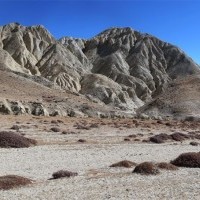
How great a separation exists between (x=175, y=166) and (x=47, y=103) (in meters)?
67.2

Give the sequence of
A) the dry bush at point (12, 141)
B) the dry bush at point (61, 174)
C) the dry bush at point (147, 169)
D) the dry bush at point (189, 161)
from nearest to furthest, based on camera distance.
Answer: the dry bush at point (61, 174) → the dry bush at point (147, 169) → the dry bush at point (189, 161) → the dry bush at point (12, 141)

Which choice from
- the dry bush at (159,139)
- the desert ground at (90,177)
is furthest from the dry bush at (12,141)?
the dry bush at (159,139)

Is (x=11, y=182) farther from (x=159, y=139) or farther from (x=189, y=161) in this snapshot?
(x=159, y=139)

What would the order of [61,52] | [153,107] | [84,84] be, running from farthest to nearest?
[61,52], [84,84], [153,107]

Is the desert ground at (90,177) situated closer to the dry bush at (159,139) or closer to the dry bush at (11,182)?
the dry bush at (11,182)

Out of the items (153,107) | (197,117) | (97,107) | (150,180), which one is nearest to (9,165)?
(150,180)

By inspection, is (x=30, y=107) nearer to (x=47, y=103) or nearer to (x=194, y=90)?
(x=47, y=103)

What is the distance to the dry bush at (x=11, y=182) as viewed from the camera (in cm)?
1662

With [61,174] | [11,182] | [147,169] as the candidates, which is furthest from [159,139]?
[11,182]

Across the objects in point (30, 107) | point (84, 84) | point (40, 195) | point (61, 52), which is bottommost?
point (40, 195)

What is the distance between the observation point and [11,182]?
16.9m

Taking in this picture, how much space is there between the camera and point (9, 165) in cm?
2269

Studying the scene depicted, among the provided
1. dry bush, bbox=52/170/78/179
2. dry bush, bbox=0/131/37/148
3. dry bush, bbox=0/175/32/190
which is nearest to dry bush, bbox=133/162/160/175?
dry bush, bbox=52/170/78/179

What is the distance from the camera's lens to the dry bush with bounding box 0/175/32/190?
16617 mm
